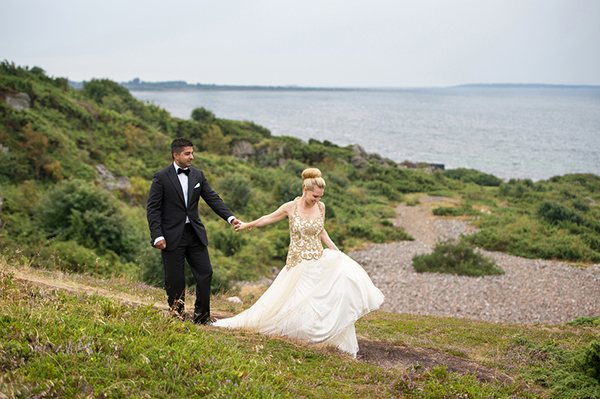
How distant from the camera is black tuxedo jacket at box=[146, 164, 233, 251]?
4.94 m

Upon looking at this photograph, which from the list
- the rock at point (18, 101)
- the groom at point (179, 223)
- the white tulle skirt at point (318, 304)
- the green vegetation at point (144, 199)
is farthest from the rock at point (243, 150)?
the white tulle skirt at point (318, 304)

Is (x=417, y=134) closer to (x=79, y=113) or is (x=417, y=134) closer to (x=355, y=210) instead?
(x=355, y=210)

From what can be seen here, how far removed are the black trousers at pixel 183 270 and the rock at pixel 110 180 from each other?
18.2 metres

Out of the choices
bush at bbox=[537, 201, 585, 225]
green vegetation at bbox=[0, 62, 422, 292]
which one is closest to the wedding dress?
green vegetation at bbox=[0, 62, 422, 292]

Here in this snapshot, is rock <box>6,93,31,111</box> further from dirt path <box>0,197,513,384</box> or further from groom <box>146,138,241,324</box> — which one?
groom <box>146,138,241,324</box>

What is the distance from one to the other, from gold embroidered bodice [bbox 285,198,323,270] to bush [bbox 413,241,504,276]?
11.3 metres

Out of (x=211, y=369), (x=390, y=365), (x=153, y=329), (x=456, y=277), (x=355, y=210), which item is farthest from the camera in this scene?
(x=355, y=210)

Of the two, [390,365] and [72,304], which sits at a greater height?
[72,304]

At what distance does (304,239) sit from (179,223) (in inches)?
72.3

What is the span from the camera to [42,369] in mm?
2732

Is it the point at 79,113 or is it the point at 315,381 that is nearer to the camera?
the point at 315,381

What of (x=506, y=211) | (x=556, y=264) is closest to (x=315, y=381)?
(x=556, y=264)

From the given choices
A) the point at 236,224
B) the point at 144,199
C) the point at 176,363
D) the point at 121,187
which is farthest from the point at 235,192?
the point at 176,363

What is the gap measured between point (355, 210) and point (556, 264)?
1221 centimetres
